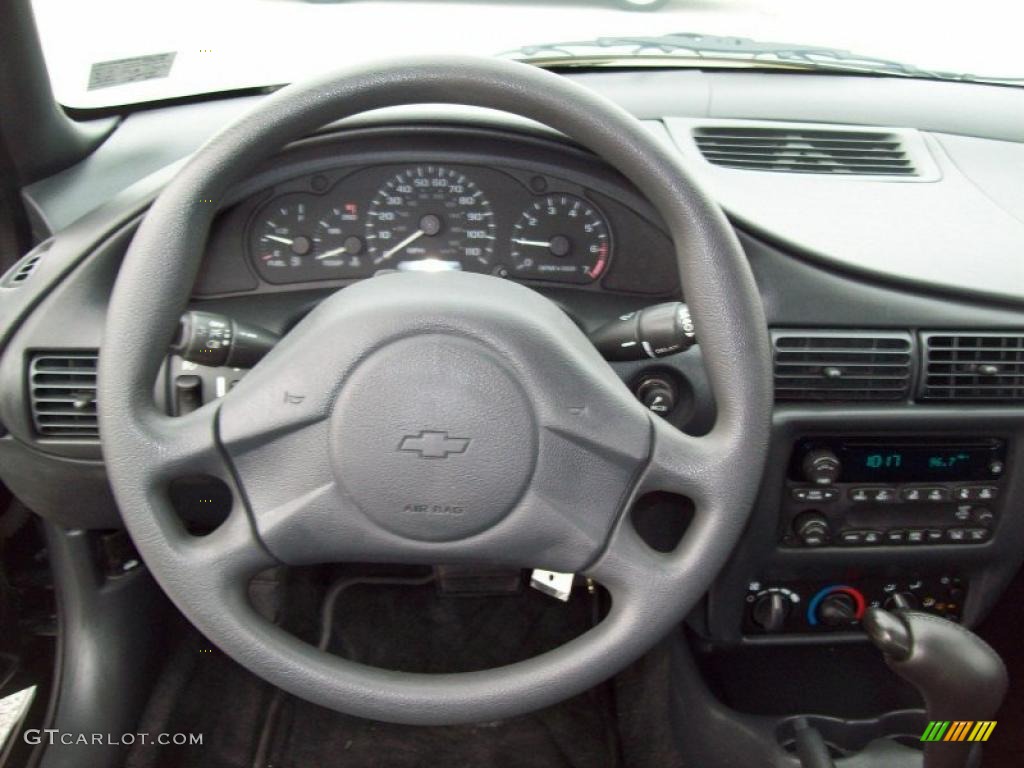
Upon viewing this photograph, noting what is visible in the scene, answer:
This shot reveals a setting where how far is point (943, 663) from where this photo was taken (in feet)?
4.12

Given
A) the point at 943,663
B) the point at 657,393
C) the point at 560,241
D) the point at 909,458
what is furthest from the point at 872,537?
the point at 560,241

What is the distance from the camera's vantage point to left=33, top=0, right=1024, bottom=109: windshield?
5.84ft

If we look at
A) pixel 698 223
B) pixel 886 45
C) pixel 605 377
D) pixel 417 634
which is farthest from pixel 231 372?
pixel 886 45

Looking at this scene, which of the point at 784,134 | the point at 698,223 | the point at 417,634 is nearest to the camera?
the point at 698,223

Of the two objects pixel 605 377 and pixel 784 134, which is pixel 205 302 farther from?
pixel 784 134

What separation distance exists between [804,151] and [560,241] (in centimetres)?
50

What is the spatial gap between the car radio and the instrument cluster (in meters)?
0.44

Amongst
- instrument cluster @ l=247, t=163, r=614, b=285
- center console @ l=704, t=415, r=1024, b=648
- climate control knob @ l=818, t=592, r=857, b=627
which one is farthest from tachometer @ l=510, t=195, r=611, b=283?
climate control knob @ l=818, t=592, r=857, b=627

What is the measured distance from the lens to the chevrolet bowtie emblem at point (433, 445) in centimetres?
111

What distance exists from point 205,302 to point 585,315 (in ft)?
1.82

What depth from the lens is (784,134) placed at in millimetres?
1682

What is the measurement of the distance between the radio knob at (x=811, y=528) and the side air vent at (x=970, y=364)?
0.24 metres

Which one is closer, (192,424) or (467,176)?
(192,424)

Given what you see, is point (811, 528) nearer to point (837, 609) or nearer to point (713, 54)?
point (837, 609)
